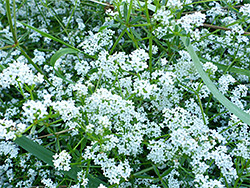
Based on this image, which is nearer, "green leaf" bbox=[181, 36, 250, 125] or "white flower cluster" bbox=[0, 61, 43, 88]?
"white flower cluster" bbox=[0, 61, 43, 88]

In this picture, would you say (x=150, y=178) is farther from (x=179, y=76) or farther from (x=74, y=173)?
(x=179, y=76)

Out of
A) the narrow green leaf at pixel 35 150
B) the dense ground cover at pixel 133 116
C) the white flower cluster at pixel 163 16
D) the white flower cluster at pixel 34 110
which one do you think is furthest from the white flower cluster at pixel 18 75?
the white flower cluster at pixel 163 16

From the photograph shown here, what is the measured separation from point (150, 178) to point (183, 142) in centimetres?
43

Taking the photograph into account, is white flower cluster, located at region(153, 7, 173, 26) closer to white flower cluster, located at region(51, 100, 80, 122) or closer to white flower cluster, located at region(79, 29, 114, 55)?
white flower cluster, located at region(79, 29, 114, 55)

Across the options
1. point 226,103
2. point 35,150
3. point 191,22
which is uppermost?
point 191,22

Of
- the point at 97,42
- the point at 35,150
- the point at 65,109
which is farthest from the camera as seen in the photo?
the point at 97,42

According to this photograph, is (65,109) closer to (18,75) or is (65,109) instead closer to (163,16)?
(18,75)

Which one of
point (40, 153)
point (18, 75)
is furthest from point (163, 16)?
point (40, 153)

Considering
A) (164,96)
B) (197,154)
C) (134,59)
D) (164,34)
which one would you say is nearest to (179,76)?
(164,96)

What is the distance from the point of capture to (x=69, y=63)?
9.06 ft

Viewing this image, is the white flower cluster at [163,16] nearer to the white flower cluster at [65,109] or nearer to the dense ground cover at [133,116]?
the dense ground cover at [133,116]

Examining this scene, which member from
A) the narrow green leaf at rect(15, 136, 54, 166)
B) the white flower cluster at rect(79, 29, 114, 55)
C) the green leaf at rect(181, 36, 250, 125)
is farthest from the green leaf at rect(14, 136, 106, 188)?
the green leaf at rect(181, 36, 250, 125)

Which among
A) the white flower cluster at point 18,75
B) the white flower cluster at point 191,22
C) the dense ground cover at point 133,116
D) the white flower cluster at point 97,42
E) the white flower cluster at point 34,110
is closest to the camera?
the white flower cluster at point 34,110

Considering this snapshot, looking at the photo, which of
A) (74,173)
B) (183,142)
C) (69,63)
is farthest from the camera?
(69,63)
